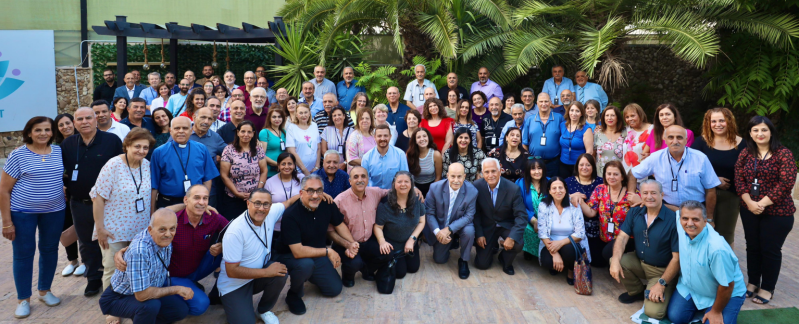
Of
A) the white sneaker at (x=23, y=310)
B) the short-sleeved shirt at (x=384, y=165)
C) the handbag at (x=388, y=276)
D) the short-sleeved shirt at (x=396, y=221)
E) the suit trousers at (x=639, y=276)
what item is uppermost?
the short-sleeved shirt at (x=384, y=165)

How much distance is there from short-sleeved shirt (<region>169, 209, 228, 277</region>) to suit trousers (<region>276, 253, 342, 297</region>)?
0.68 meters

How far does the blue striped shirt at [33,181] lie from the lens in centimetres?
431

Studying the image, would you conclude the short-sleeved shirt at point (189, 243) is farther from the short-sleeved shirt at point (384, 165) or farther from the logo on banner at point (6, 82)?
the logo on banner at point (6, 82)

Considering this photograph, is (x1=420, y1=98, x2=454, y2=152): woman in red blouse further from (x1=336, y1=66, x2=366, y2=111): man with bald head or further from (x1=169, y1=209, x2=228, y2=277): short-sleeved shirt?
(x1=169, y1=209, x2=228, y2=277): short-sleeved shirt

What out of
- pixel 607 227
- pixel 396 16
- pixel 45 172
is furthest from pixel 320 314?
pixel 396 16

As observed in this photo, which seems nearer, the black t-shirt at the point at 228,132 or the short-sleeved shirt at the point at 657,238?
the short-sleeved shirt at the point at 657,238

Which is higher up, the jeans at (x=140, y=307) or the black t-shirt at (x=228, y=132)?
the black t-shirt at (x=228, y=132)

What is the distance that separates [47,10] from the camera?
44.8 feet

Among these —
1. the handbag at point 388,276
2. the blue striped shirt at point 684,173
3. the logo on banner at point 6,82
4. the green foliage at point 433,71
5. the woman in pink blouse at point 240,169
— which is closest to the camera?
the blue striped shirt at point 684,173

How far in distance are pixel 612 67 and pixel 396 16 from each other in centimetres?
370

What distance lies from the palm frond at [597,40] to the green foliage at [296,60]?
4.86m

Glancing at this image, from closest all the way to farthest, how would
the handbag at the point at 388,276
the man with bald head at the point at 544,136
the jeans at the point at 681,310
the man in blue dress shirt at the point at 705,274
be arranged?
the man in blue dress shirt at the point at 705,274 → the jeans at the point at 681,310 → the handbag at the point at 388,276 → the man with bald head at the point at 544,136

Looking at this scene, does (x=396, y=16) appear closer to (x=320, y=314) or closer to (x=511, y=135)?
(x=511, y=135)

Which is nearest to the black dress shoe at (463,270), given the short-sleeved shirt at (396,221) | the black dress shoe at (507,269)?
the black dress shoe at (507,269)
